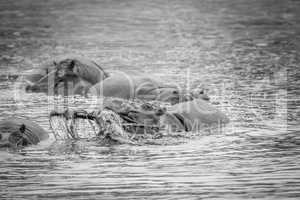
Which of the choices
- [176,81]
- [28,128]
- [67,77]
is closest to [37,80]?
[67,77]

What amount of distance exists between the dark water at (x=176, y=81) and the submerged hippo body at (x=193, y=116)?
257 mm

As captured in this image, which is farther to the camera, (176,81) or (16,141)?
(176,81)

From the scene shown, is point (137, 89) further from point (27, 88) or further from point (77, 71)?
point (27, 88)

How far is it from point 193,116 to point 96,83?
10.8ft

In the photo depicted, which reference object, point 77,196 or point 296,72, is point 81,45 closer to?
point 296,72

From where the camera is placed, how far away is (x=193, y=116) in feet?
35.6

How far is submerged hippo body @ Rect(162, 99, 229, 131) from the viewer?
1057 centimetres

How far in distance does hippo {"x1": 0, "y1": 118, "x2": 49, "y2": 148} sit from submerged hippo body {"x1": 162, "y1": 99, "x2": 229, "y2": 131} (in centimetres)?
176

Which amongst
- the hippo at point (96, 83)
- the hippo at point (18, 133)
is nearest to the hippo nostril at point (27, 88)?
the hippo at point (96, 83)

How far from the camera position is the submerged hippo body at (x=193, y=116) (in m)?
10.6

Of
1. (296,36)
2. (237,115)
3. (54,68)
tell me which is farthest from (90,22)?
(237,115)

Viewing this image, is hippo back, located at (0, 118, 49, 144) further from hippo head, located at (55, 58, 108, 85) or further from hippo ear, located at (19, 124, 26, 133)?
hippo head, located at (55, 58, 108, 85)

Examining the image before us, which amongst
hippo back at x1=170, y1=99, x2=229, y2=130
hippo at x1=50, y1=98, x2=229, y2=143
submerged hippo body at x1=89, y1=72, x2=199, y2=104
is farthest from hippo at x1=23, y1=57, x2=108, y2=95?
hippo at x1=50, y1=98, x2=229, y2=143

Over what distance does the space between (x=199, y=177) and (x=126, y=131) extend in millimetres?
1878
